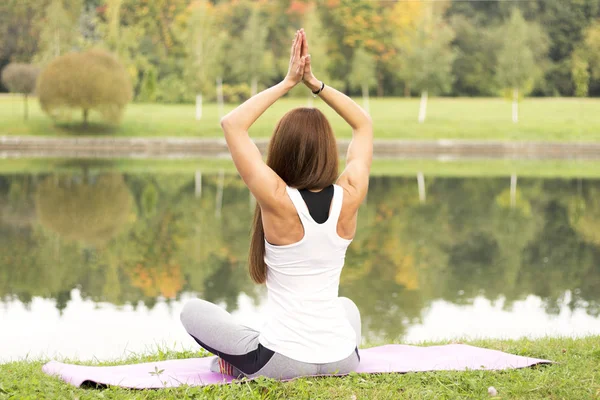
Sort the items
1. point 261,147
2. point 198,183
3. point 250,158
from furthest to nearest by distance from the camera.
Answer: point 261,147 < point 198,183 < point 250,158

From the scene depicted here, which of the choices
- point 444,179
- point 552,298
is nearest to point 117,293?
point 552,298

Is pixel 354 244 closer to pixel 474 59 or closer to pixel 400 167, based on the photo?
pixel 400 167

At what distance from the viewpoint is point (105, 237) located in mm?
14047

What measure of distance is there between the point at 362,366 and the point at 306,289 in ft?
2.33

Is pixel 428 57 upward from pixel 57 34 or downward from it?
downward

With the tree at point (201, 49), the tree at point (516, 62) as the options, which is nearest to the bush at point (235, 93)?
the tree at point (201, 49)

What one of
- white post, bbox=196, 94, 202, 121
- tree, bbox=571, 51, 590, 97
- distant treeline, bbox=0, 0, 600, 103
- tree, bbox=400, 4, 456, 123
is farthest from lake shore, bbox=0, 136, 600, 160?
tree, bbox=571, 51, 590, 97

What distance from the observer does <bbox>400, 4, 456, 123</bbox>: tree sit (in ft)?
136

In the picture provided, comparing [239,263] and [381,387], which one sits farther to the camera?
[239,263]

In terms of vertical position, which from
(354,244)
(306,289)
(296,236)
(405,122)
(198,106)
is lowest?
(354,244)

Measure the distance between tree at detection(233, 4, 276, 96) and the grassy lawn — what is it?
2.27 meters

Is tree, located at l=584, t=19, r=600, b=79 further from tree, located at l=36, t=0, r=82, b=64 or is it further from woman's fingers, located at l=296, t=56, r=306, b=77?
woman's fingers, located at l=296, t=56, r=306, b=77

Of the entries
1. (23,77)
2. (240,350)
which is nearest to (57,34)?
(23,77)

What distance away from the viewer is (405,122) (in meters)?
41.2
